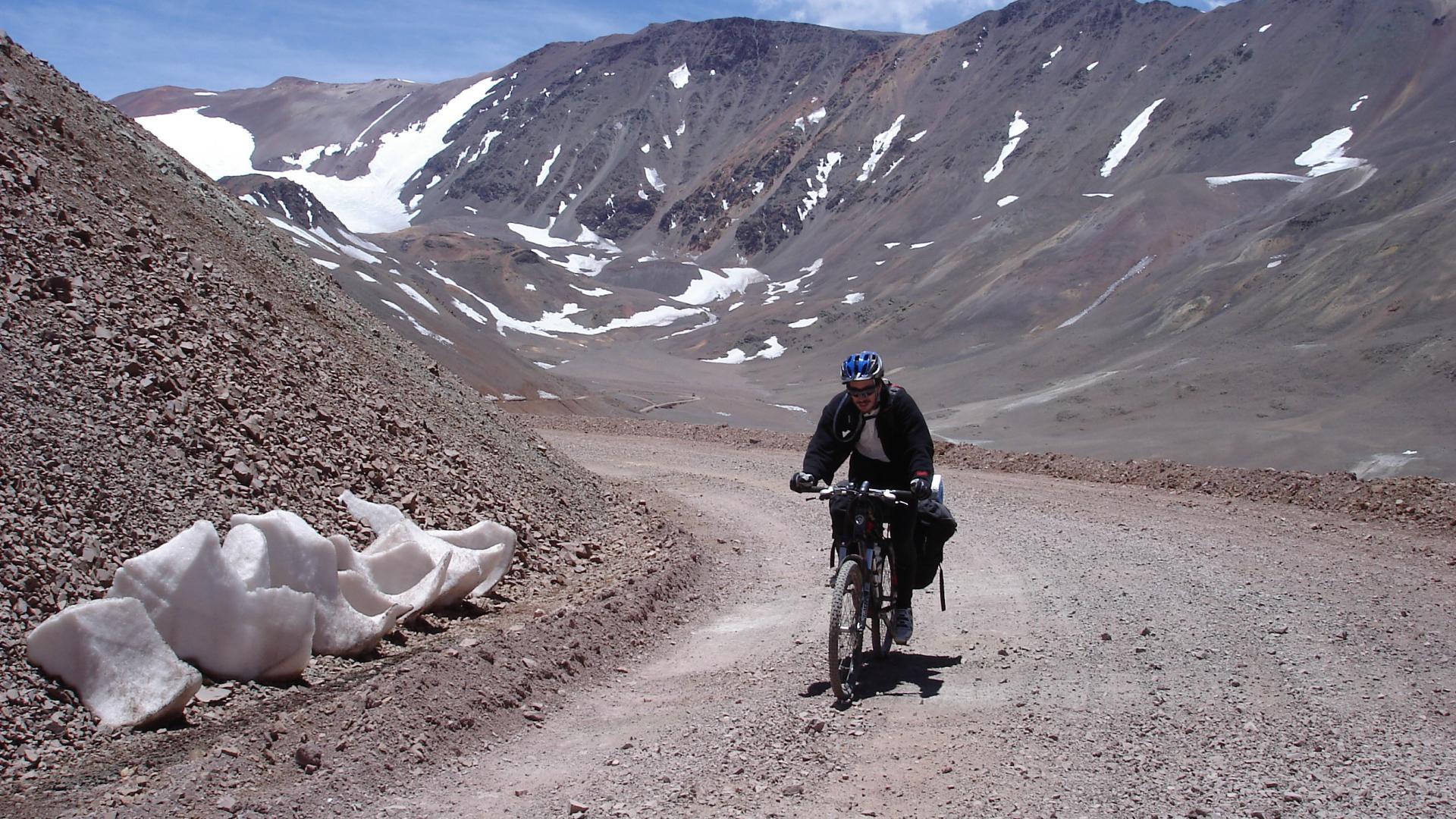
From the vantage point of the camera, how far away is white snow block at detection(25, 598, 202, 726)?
5.66 meters

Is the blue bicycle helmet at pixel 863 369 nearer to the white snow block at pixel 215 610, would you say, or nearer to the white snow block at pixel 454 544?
the white snow block at pixel 454 544

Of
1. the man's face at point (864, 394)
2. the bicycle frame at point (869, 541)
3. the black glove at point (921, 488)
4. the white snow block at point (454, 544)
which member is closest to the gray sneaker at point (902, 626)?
the bicycle frame at point (869, 541)

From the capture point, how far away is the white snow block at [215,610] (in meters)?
6.02

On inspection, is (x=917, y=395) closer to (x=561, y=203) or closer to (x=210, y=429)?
(x=210, y=429)

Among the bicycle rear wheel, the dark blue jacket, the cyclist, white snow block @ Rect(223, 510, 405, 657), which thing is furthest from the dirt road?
white snow block @ Rect(223, 510, 405, 657)

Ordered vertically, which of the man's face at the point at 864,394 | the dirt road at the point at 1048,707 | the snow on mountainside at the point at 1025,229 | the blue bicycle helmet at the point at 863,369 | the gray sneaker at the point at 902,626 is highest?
the snow on mountainside at the point at 1025,229

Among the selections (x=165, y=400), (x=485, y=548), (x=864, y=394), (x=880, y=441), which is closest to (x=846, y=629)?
(x=880, y=441)

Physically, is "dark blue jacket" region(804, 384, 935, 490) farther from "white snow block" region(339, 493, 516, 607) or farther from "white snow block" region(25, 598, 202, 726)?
"white snow block" region(25, 598, 202, 726)

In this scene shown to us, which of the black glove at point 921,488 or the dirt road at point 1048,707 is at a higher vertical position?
the black glove at point 921,488

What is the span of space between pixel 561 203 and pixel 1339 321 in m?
136

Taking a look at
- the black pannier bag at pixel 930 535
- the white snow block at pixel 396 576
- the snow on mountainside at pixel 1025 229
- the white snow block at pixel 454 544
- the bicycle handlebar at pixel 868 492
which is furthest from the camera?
the snow on mountainside at pixel 1025 229

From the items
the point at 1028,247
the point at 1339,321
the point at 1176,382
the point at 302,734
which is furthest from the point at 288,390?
the point at 1028,247

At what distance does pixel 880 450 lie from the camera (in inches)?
261

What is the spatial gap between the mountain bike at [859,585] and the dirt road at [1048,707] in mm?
215
